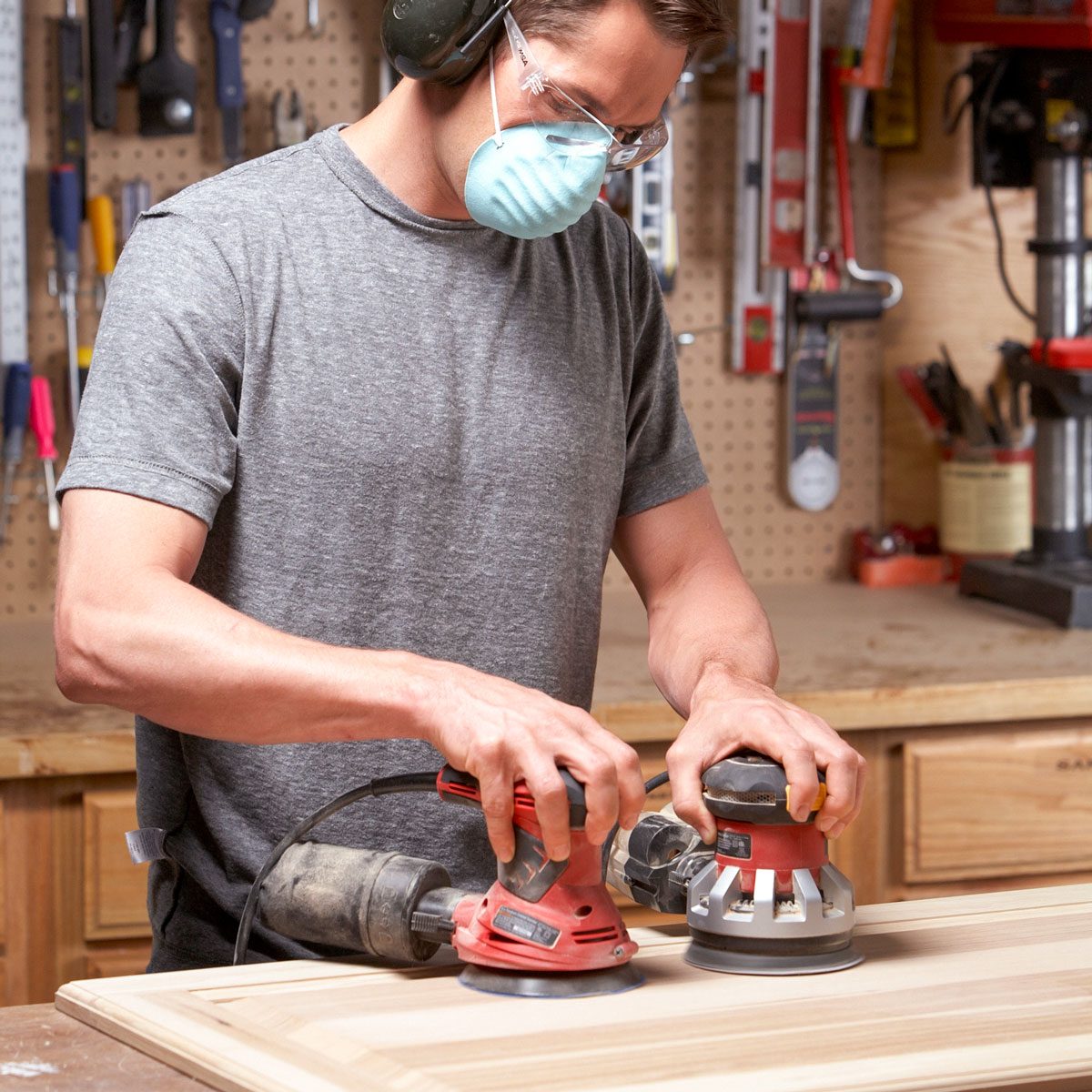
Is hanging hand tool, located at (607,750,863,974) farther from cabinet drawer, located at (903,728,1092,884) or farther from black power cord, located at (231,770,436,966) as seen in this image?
cabinet drawer, located at (903,728,1092,884)

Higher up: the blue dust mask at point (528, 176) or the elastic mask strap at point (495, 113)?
the elastic mask strap at point (495, 113)

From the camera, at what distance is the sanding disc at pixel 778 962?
1.09m

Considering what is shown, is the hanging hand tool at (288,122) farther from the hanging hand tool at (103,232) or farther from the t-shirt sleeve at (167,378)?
the t-shirt sleeve at (167,378)

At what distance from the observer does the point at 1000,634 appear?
2266 millimetres

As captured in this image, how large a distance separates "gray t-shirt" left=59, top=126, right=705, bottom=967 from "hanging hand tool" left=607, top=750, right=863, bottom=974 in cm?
27

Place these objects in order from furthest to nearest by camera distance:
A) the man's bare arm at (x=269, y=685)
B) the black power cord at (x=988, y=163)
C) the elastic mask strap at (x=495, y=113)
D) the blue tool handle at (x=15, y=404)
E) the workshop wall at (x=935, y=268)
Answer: the workshop wall at (x=935, y=268) < the black power cord at (x=988, y=163) < the blue tool handle at (x=15, y=404) < the elastic mask strap at (x=495, y=113) < the man's bare arm at (x=269, y=685)

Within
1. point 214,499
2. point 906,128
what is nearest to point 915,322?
point 906,128

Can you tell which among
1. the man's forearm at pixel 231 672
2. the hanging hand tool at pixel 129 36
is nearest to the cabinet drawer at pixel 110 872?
the man's forearm at pixel 231 672

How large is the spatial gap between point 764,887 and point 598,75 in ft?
1.88

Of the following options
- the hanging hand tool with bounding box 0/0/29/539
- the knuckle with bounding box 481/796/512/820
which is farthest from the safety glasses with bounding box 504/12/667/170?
the hanging hand tool with bounding box 0/0/29/539

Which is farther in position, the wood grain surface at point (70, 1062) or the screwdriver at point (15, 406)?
the screwdriver at point (15, 406)


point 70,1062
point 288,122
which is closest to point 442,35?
point 70,1062

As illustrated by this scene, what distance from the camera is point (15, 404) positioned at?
2311 mm

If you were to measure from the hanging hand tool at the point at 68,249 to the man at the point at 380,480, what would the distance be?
1.10 m
